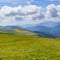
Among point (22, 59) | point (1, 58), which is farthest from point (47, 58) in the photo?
point (1, 58)

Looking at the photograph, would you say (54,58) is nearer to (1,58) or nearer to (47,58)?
(47,58)

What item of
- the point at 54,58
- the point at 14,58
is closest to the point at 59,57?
the point at 54,58

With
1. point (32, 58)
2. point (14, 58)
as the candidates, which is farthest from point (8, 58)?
point (32, 58)

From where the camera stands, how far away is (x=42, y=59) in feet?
117

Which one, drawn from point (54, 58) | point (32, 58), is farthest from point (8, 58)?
point (54, 58)

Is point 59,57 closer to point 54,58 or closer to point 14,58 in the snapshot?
point 54,58

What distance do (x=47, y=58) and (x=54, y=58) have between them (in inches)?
51.2

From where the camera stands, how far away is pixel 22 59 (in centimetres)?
3578

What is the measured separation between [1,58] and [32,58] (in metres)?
4.45

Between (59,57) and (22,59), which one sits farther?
(59,57)

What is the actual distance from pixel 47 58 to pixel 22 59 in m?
3.70

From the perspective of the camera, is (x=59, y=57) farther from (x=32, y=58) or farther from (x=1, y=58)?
(x=1, y=58)

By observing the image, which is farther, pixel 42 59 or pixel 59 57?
pixel 59 57

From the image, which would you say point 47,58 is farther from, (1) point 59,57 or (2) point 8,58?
(2) point 8,58
